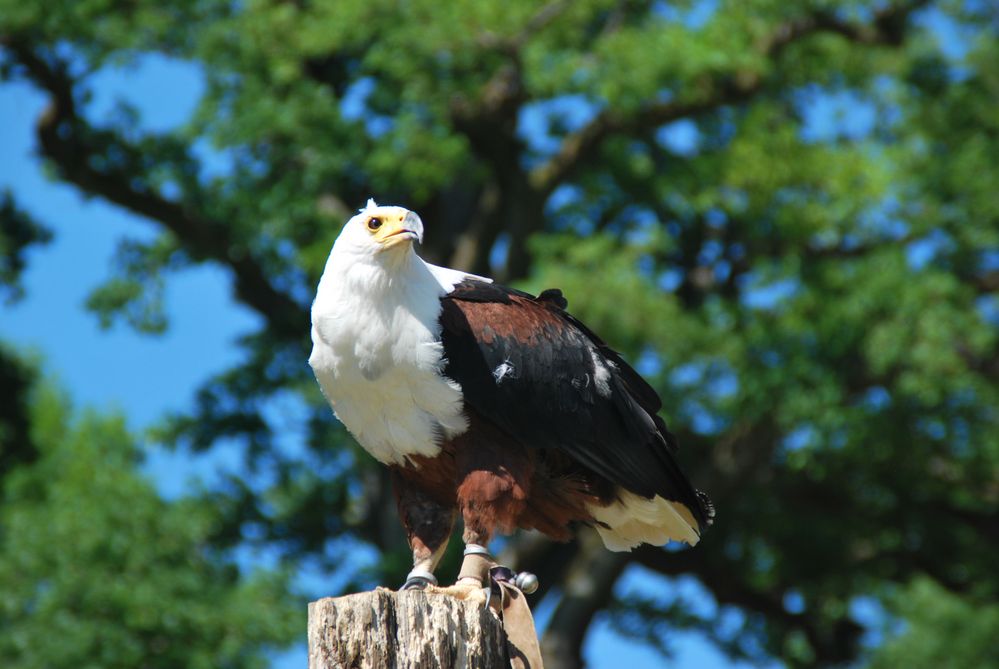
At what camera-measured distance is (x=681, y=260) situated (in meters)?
13.9

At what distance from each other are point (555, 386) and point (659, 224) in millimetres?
9168

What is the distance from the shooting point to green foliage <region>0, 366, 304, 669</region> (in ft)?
37.7

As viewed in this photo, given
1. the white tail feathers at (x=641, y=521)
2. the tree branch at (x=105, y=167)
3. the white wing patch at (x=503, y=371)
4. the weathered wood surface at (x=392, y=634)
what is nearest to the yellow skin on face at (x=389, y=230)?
the white wing patch at (x=503, y=371)

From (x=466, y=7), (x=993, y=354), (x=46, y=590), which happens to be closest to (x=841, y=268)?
(x=993, y=354)

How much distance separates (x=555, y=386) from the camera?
4707 mm

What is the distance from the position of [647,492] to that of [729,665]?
1037 cm

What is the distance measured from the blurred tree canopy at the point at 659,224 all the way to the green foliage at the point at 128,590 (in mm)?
960

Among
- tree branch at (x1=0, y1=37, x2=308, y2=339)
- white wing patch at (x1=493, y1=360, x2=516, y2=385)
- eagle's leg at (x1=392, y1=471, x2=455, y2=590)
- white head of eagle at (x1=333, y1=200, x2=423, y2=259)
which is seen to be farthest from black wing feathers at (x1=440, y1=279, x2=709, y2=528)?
tree branch at (x1=0, y1=37, x2=308, y2=339)

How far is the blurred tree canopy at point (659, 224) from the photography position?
11.5 metres

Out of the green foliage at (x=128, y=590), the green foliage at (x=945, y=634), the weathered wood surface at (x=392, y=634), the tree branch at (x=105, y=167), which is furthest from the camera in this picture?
the green foliage at (x=945, y=634)

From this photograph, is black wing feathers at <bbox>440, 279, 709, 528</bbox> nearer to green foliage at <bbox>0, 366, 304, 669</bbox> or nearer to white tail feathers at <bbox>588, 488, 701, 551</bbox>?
white tail feathers at <bbox>588, 488, 701, 551</bbox>

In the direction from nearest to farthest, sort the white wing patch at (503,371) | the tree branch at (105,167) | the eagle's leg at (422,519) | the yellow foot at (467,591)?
the yellow foot at (467,591), the white wing patch at (503,371), the eagle's leg at (422,519), the tree branch at (105,167)

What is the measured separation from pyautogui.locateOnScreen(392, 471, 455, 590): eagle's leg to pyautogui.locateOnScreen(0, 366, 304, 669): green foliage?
696 centimetres

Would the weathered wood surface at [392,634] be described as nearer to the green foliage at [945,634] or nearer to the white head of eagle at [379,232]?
the white head of eagle at [379,232]
